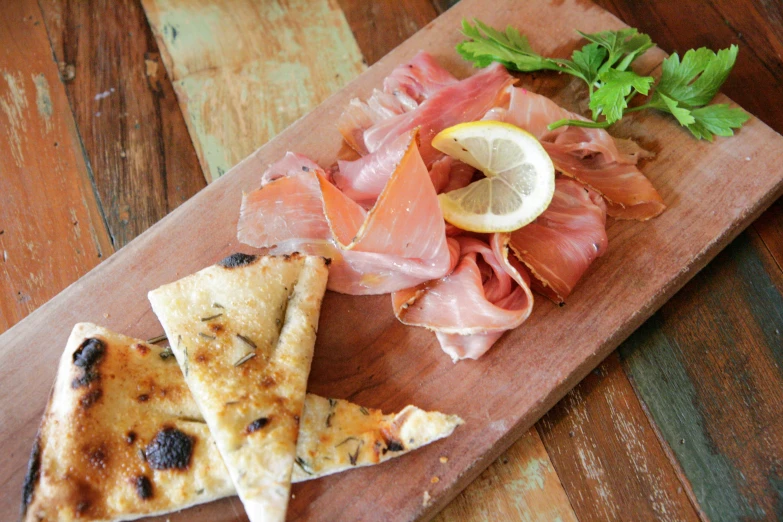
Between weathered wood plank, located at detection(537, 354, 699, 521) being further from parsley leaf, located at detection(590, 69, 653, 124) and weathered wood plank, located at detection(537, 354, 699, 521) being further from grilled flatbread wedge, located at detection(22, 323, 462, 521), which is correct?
parsley leaf, located at detection(590, 69, 653, 124)

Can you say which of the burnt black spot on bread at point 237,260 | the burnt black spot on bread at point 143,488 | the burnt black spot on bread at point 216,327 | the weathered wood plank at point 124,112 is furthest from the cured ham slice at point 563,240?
the weathered wood plank at point 124,112

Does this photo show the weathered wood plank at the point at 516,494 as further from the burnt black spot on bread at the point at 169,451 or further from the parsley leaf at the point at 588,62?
the parsley leaf at the point at 588,62

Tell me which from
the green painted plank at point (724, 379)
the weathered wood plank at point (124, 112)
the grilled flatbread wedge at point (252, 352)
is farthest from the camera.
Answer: the weathered wood plank at point (124, 112)

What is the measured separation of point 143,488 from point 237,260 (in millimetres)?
874

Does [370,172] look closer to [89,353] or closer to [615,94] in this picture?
[615,94]

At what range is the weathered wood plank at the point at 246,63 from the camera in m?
3.41

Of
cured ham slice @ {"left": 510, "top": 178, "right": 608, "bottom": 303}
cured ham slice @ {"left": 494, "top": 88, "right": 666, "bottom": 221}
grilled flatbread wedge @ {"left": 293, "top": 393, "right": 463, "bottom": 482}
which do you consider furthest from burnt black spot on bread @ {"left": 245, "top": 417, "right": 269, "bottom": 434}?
cured ham slice @ {"left": 494, "top": 88, "right": 666, "bottom": 221}

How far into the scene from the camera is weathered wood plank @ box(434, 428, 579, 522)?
2.57m

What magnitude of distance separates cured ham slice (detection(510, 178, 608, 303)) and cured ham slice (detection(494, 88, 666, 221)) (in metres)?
0.08

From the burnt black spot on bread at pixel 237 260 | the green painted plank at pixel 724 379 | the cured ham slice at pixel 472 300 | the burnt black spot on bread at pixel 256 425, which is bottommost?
the green painted plank at pixel 724 379

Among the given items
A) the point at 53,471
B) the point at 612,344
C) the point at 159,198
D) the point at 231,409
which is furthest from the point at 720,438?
the point at 159,198

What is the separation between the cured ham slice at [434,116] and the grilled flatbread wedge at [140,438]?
1.15 m

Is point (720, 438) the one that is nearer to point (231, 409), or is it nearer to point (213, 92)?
point (231, 409)

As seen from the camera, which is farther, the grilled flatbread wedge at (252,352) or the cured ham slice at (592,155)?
the cured ham slice at (592,155)
